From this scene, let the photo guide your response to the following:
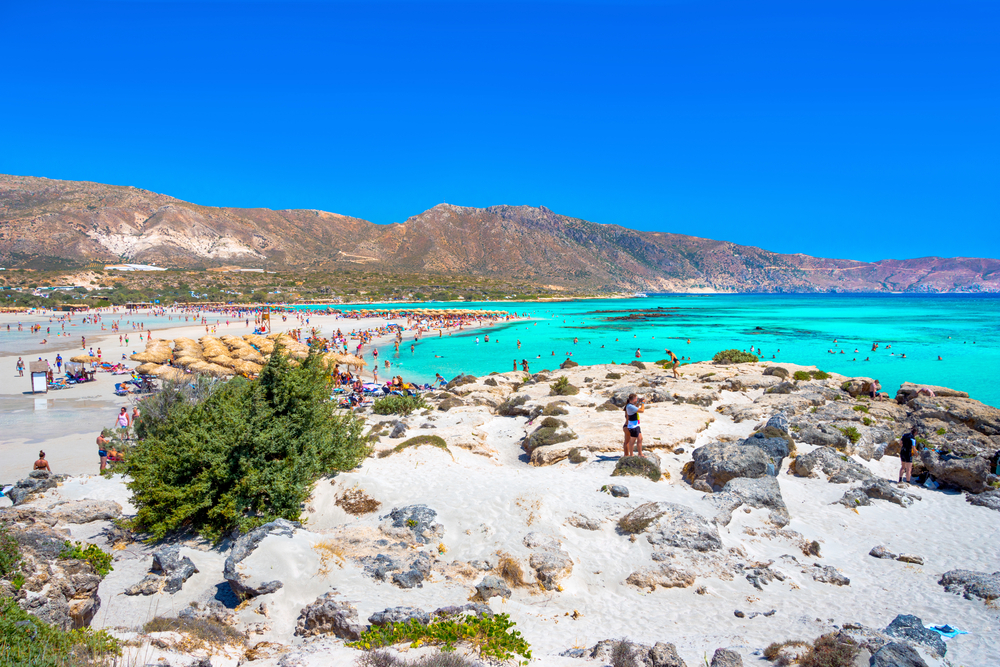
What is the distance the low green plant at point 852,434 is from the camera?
13.6m

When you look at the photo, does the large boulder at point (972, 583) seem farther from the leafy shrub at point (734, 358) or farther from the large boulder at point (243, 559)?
the leafy shrub at point (734, 358)

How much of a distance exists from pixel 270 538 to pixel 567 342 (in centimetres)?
4558

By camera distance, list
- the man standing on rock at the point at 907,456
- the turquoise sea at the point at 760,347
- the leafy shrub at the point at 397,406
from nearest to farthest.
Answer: the man standing on rock at the point at 907,456 → the leafy shrub at the point at 397,406 → the turquoise sea at the point at 760,347

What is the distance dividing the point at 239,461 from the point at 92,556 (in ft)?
6.63

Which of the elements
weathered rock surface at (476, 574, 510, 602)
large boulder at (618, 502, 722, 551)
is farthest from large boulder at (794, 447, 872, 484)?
weathered rock surface at (476, 574, 510, 602)

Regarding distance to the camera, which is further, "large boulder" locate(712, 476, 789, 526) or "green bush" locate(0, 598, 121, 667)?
"large boulder" locate(712, 476, 789, 526)

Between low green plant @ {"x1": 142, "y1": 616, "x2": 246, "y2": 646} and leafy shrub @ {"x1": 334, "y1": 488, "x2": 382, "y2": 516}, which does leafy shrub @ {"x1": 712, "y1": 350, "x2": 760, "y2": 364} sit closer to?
leafy shrub @ {"x1": 334, "y1": 488, "x2": 382, "y2": 516}

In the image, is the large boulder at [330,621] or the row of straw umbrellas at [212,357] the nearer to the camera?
the large boulder at [330,621]

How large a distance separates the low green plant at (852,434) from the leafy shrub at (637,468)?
6.41m

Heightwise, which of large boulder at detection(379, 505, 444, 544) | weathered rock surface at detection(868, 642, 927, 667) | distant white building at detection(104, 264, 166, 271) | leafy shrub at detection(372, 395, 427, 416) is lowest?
leafy shrub at detection(372, 395, 427, 416)

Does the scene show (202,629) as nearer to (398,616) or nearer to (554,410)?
(398,616)

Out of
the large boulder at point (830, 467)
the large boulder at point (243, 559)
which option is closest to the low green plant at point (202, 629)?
the large boulder at point (243, 559)

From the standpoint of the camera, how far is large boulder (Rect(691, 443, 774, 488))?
10188 millimetres

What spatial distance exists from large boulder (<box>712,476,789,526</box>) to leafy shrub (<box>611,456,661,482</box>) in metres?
1.33
